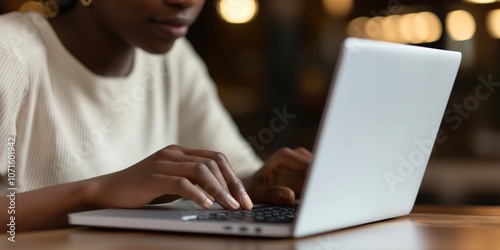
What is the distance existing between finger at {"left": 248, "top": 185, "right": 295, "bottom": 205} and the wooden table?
15cm

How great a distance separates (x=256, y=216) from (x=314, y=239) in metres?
0.09

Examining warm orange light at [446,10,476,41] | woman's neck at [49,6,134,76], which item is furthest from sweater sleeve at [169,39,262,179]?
warm orange light at [446,10,476,41]

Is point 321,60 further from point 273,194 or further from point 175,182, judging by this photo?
point 175,182

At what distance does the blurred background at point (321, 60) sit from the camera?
3.59 meters

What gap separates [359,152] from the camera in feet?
2.39

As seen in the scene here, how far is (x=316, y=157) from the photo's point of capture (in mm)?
652

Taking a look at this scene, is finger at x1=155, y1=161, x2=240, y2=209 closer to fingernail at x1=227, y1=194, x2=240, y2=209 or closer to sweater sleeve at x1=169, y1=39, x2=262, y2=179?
fingernail at x1=227, y1=194, x2=240, y2=209

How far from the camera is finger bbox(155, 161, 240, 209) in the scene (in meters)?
0.81

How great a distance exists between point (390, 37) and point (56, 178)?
8.36 feet

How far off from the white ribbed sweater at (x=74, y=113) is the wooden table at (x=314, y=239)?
394 mm

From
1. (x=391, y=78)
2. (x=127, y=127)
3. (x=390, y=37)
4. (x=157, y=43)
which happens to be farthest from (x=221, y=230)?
(x=390, y=37)

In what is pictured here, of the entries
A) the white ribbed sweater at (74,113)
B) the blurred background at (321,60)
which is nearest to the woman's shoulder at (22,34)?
the white ribbed sweater at (74,113)

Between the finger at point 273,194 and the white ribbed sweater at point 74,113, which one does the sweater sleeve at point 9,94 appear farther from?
the finger at point 273,194

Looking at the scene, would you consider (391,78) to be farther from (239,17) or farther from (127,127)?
(239,17)
